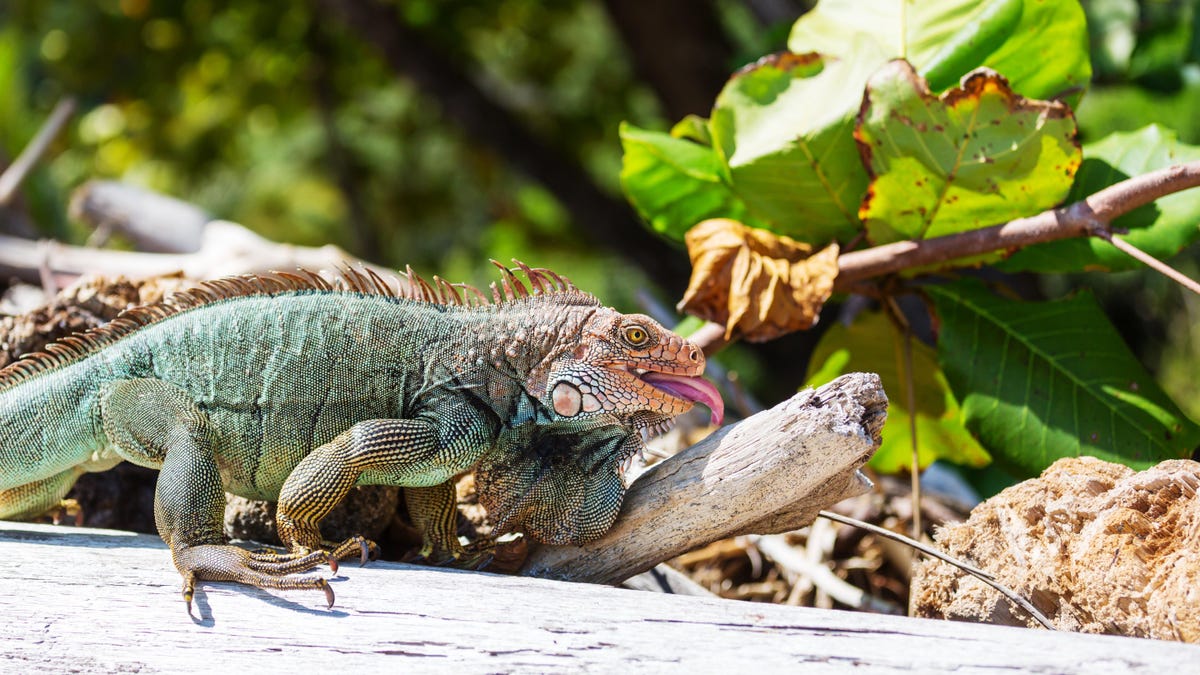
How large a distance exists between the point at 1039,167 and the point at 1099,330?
0.49 meters

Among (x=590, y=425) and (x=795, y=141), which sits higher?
(x=795, y=141)

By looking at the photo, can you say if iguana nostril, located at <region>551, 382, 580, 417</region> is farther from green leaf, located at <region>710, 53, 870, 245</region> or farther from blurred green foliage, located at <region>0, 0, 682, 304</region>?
blurred green foliage, located at <region>0, 0, 682, 304</region>

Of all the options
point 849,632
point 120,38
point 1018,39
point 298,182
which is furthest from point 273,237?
point 849,632

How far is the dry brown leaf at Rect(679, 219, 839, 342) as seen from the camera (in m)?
2.87

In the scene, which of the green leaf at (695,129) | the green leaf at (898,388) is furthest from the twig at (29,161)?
the green leaf at (898,388)

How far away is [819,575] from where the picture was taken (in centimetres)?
335

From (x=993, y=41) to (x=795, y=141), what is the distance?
0.64m

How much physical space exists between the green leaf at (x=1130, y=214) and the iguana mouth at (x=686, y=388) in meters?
1.23

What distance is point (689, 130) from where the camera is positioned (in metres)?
3.40

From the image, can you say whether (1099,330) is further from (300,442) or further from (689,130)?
(300,442)

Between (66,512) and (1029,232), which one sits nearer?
(1029,232)

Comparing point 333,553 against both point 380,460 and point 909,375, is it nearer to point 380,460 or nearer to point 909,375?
point 380,460

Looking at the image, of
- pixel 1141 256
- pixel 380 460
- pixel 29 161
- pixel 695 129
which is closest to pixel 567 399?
pixel 380 460

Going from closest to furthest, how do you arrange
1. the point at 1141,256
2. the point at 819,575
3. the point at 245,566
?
the point at 245,566
the point at 1141,256
the point at 819,575
